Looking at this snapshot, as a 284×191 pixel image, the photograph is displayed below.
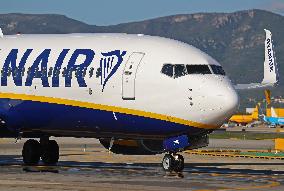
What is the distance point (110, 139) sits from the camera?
35000 millimetres

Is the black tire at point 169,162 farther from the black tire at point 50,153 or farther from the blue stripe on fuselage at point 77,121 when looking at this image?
the black tire at point 50,153

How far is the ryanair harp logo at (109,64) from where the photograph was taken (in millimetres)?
32781

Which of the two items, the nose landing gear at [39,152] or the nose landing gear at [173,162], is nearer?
the nose landing gear at [173,162]

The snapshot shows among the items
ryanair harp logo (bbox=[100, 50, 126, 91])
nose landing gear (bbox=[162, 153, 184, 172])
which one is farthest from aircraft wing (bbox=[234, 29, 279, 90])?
ryanair harp logo (bbox=[100, 50, 126, 91])

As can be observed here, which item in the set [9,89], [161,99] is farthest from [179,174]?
[9,89]

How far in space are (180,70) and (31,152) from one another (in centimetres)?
990

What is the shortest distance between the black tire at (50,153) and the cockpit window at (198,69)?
973 cm

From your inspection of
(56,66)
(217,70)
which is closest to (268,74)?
(217,70)

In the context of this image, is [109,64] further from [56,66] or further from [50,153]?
[50,153]

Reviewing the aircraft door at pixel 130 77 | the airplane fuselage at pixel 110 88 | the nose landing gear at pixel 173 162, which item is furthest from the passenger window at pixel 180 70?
the nose landing gear at pixel 173 162

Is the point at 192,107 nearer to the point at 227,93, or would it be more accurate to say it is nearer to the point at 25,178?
the point at 227,93

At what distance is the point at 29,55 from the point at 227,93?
960 centimetres

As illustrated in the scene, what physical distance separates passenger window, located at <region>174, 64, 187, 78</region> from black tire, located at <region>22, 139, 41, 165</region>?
9628 mm

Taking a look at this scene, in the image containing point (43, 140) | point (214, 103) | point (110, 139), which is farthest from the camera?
point (43, 140)
